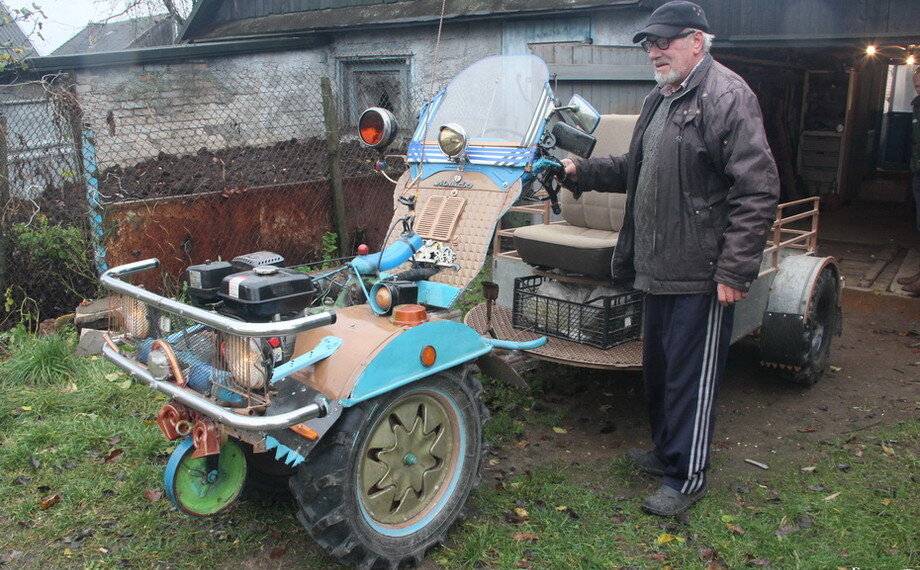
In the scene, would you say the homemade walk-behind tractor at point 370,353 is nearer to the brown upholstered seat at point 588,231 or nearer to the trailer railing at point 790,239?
the brown upholstered seat at point 588,231

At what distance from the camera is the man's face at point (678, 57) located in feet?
11.2

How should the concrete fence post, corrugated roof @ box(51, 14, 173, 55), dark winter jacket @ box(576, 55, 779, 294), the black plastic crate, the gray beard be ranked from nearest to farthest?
1. dark winter jacket @ box(576, 55, 779, 294)
2. the gray beard
3. the black plastic crate
4. the concrete fence post
5. corrugated roof @ box(51, 14, 173, 55)

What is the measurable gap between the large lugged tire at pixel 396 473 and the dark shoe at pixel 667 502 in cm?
85

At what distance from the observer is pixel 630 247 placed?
3.82 meters

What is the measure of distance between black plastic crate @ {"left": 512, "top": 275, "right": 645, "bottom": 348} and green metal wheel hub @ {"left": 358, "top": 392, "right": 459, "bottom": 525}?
113 cm

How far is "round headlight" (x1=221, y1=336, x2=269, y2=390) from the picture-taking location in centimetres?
274

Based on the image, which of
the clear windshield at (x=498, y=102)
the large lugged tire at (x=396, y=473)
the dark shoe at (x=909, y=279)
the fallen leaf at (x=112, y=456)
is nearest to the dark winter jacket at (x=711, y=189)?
the clear windshield at (x=498, y=102)

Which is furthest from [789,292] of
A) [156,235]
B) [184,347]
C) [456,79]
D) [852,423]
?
[156,235]

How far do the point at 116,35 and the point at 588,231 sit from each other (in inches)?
977

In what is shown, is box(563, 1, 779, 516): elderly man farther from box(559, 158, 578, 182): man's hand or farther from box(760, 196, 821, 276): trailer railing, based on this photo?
box(760, 196, 821, 276): trailer railing

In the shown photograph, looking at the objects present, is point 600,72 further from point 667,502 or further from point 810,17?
point 667,502

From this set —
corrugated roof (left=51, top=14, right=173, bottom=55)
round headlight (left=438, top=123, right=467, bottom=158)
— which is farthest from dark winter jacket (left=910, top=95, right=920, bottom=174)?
corrugated roof (left=51, top=14, right=173, bottom=55)

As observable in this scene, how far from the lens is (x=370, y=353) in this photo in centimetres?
290

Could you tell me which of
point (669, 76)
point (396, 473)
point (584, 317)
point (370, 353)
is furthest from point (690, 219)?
point (396, 473)
